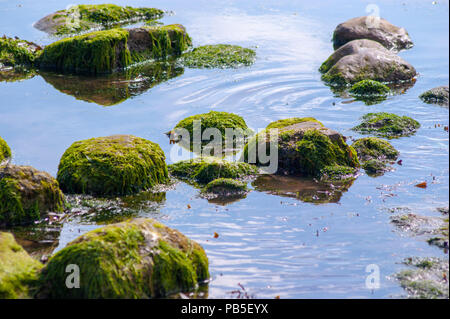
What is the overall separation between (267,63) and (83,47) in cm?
657

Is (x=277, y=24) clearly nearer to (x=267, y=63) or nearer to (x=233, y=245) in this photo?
(x=267, y=63)

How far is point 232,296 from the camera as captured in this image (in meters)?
8.57

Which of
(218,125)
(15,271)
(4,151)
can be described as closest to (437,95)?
(218,125)

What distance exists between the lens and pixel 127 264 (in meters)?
8.15

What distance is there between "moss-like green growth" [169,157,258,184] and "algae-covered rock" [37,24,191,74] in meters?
8.72

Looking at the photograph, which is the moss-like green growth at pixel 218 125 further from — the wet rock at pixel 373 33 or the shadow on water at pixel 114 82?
the wet rock at pixel 373 33

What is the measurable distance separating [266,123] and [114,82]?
606 centimetres

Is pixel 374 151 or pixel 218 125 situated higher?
pixel 218 125

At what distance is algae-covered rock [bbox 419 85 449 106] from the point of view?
60.3ft

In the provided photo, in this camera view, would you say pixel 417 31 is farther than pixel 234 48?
Yes

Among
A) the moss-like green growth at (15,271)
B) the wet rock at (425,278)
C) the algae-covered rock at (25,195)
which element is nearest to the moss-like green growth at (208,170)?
the algae-covered rock at (25,195)

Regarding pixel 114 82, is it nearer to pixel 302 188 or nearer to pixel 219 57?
pixel 219 57

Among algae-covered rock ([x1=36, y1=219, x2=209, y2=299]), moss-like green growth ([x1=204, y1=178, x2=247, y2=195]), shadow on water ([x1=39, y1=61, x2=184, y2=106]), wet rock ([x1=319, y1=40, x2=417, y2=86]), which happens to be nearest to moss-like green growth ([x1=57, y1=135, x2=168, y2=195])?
moss-like green growth ([x1=204, y1=178, x2=247, y2=195])

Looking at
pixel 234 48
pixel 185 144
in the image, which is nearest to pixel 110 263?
pixel 185 144
